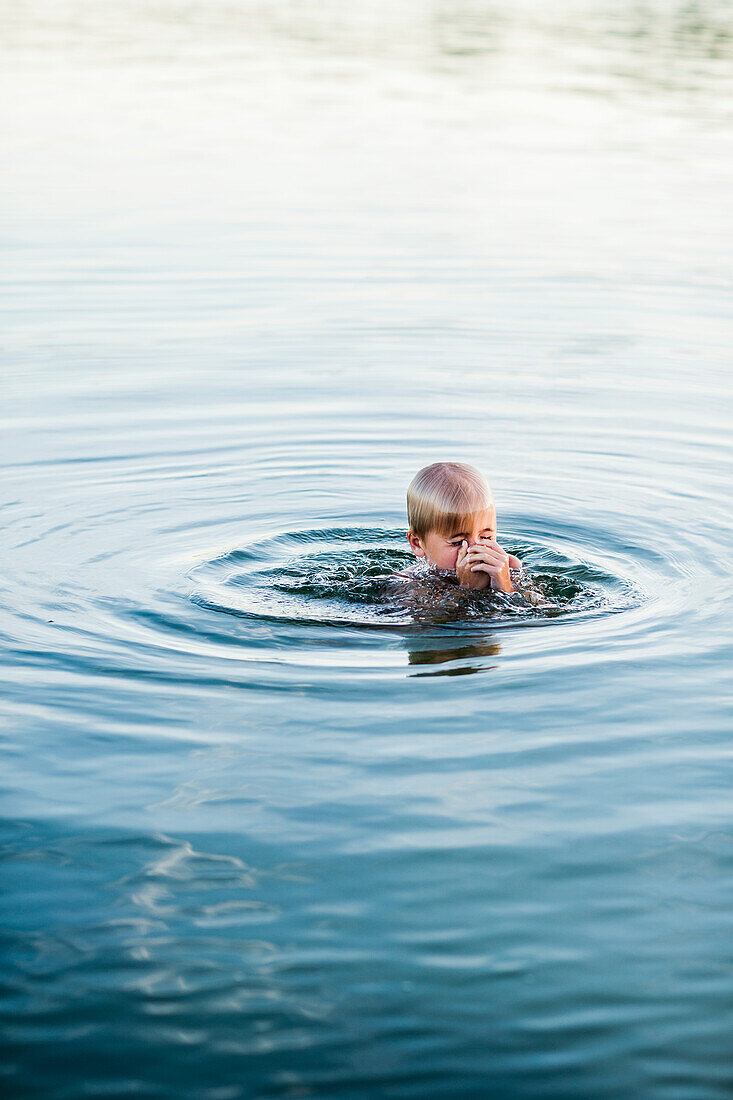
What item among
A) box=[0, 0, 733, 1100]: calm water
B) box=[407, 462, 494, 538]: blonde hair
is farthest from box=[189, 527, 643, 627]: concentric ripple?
box=[407, 462, 494, 538]: blonde hair

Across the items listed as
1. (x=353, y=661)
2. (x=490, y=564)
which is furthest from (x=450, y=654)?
(x=490, y=564)

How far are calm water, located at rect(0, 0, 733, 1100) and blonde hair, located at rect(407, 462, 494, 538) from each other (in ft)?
1.86

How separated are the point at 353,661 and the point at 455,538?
1.19 m

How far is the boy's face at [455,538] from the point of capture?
7.42m

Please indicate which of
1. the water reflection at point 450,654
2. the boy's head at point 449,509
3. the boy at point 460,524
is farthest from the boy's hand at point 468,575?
the water reflection at point 450,654

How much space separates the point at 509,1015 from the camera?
399 cm

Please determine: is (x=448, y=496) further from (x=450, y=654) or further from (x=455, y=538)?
(x=450, y=654)

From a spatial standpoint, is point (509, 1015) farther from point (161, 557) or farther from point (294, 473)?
point (294, 473)

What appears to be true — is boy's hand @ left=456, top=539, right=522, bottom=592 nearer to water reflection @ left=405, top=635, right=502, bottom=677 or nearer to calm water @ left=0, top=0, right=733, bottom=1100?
calm water @ left=0, top=0, right=733, bottom=1100

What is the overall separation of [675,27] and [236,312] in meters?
33.0

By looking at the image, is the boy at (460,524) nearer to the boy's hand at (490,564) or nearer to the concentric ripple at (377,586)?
the boy's hand at (490,564)

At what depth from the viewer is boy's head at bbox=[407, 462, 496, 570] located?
7.34 meters

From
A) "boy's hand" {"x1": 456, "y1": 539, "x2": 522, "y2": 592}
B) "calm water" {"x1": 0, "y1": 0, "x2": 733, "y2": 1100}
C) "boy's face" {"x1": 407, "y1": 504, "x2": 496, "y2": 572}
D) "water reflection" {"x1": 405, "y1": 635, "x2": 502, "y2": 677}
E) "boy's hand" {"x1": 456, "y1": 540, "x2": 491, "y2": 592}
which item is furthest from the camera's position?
"boy's face" {"x1": 407, "y1": 504, "x2": 496, "y2": 572}

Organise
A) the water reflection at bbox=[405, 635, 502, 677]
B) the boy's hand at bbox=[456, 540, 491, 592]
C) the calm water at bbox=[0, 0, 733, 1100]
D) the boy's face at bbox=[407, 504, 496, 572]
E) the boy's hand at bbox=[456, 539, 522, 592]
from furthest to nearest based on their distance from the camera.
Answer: the boy's face at bbox=[407, 504, 496, 572] → the boy's hand at bbox=[456, 540, 491, 592] → the boy's hand at bbox=[456, 539, 522, 592] → the water reflection at bbox=[405, 635, 502, 677] → the calm water at bbox=[0, 0, 733, 1100]
